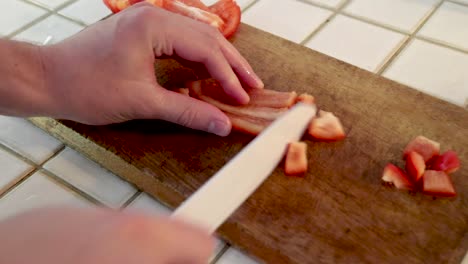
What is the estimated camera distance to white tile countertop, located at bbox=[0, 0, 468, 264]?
0.87 metres

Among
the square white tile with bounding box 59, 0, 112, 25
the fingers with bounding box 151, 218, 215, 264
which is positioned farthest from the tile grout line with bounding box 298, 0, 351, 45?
the fingers with bounding box 151, 218, 215, 264

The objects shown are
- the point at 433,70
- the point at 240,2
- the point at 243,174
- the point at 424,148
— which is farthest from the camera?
the point at 240,2

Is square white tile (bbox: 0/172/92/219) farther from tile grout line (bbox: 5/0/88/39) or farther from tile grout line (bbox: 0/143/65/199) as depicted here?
tile grout line (bbox: 5/0/88/39)

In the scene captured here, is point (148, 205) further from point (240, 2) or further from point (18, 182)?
point (240, 2)

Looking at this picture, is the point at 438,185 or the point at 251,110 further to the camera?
the point at 251,110

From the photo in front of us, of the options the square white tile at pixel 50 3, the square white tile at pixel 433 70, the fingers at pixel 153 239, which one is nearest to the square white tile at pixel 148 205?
the fingers at pixel 153 239

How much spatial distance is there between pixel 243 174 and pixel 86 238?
0.35 m

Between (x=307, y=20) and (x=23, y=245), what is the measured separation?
0.95 m

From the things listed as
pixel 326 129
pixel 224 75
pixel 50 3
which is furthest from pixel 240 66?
pixel 50 3

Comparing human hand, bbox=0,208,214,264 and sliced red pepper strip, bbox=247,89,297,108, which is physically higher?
human hand, bbox=0,208,214,264

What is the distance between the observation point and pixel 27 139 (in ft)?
3.19

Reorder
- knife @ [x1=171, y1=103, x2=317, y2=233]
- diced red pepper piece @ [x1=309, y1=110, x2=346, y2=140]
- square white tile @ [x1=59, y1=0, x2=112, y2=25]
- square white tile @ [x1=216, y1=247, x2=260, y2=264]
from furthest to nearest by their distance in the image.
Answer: square white tile @ [x1=59, y1=0, x2=112, y2=25], diced red pepper piece @ [x1=309, y1=110, x2=346, y2=140], square white tile @ [x1=216, y1=247, x2=260, y2=264], knife @ [x1=171, y1=103, x2=317, y2=233]

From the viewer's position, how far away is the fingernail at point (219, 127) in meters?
0.90

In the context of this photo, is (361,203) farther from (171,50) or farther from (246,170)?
(171,50)
